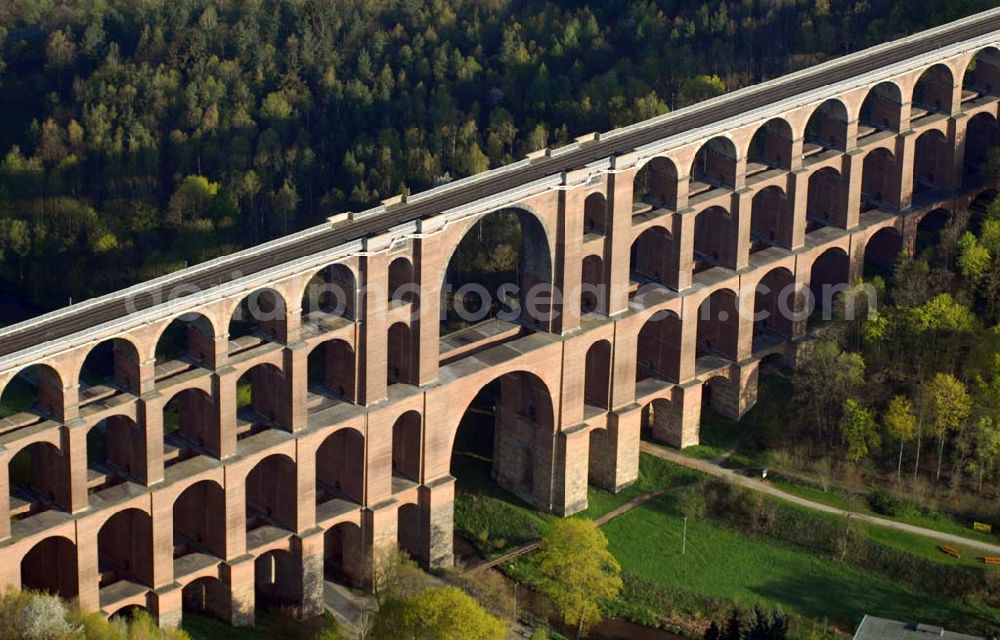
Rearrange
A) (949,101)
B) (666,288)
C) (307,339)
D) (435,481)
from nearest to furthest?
(307,339), (435,481), (666,288), (949,101)

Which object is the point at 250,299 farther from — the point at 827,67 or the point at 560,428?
the point at 827,67

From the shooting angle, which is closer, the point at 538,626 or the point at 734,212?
the point at 538,626

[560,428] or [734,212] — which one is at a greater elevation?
[734,212]

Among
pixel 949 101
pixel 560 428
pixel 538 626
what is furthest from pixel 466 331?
pixel 949 101

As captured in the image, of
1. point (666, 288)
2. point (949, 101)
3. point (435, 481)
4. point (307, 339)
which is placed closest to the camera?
Answer: point (307, 339)

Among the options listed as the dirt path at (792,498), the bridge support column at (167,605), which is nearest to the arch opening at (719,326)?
the dirt path at (792,498)

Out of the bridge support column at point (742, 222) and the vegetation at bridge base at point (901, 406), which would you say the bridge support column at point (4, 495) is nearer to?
the vegetation at bridge base at point (901, 406)

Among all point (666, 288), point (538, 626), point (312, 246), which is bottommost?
point (538, 626)
